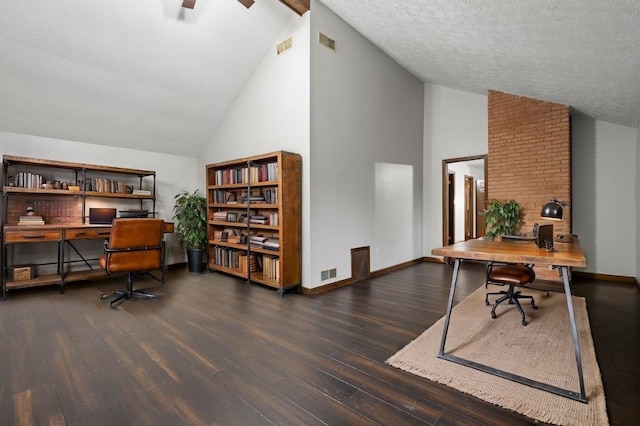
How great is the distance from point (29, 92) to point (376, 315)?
202 inches

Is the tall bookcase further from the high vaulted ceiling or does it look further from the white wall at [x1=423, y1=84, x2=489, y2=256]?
the white wall at [x1=423, y1=84, x2=489, y2=256]

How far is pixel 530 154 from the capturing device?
4.84m

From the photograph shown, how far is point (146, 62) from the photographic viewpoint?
13.4 ft

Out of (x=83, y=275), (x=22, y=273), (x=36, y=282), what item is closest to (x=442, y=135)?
(x=83, y=275)

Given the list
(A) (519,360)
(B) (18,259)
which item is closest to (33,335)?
(B) (18,259)

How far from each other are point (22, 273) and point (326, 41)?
5128 millimetres

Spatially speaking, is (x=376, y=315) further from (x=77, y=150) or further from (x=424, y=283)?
(x=77, y=150)

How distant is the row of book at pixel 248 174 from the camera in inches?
165

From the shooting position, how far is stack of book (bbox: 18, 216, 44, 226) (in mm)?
4003

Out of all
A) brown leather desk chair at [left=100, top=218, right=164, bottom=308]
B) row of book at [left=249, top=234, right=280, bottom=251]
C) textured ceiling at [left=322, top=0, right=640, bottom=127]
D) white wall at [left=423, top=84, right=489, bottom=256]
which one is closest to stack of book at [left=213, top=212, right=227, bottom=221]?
row of book at [left=249, top=234, right=280, bottom=251]

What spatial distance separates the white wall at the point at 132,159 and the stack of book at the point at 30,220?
969 mm

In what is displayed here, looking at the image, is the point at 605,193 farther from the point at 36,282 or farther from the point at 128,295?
the point at 36,282

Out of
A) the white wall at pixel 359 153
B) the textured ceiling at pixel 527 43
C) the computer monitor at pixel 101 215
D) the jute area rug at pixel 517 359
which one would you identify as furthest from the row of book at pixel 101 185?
the jute area rug at pixel 517 359

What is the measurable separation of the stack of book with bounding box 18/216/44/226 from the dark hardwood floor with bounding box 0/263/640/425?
94 centimetres
